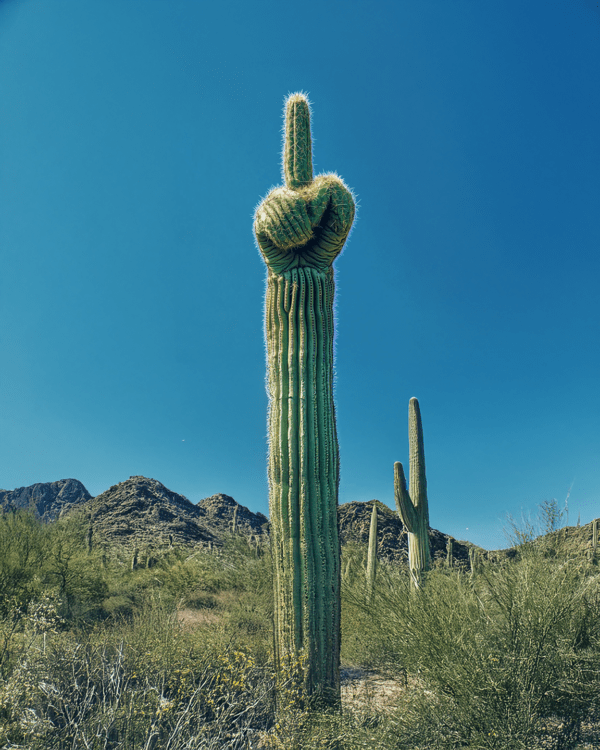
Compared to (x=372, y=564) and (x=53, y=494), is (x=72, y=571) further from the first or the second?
(x=53, y=494)

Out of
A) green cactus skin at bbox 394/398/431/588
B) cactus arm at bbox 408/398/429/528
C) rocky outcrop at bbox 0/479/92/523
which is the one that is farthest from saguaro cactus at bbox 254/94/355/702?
rocky outcrop at bbox 0/479/92/523

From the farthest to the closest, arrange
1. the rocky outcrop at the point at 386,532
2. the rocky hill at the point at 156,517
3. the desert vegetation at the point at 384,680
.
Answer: the rocky hill at the point at 156,517, the rocky outcrop at the point at 386,532, the desert vegetation at the point at 384,680

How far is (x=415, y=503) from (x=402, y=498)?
0.82 metres

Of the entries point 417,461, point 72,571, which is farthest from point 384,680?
point 72,571

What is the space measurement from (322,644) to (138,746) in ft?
6.24

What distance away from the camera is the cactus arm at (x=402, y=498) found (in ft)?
35.2

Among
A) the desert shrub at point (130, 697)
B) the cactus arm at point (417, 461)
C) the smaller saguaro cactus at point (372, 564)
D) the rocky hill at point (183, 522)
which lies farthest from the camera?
the rocky hill at point (183, 522)

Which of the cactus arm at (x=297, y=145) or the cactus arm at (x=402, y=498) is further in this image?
the cactus arm at (x=402, y=498)

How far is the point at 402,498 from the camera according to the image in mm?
10750

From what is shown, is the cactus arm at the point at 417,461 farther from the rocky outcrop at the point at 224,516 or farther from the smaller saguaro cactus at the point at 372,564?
the rocky outcrop at the point at 224,516

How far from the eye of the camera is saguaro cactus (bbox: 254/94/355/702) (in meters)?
4.95

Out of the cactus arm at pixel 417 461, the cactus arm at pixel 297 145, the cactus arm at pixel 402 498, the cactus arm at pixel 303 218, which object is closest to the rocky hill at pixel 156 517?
the cactus arm at pixel 417 461

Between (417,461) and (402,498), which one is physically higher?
(417,461)

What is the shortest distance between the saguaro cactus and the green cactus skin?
5608mm
